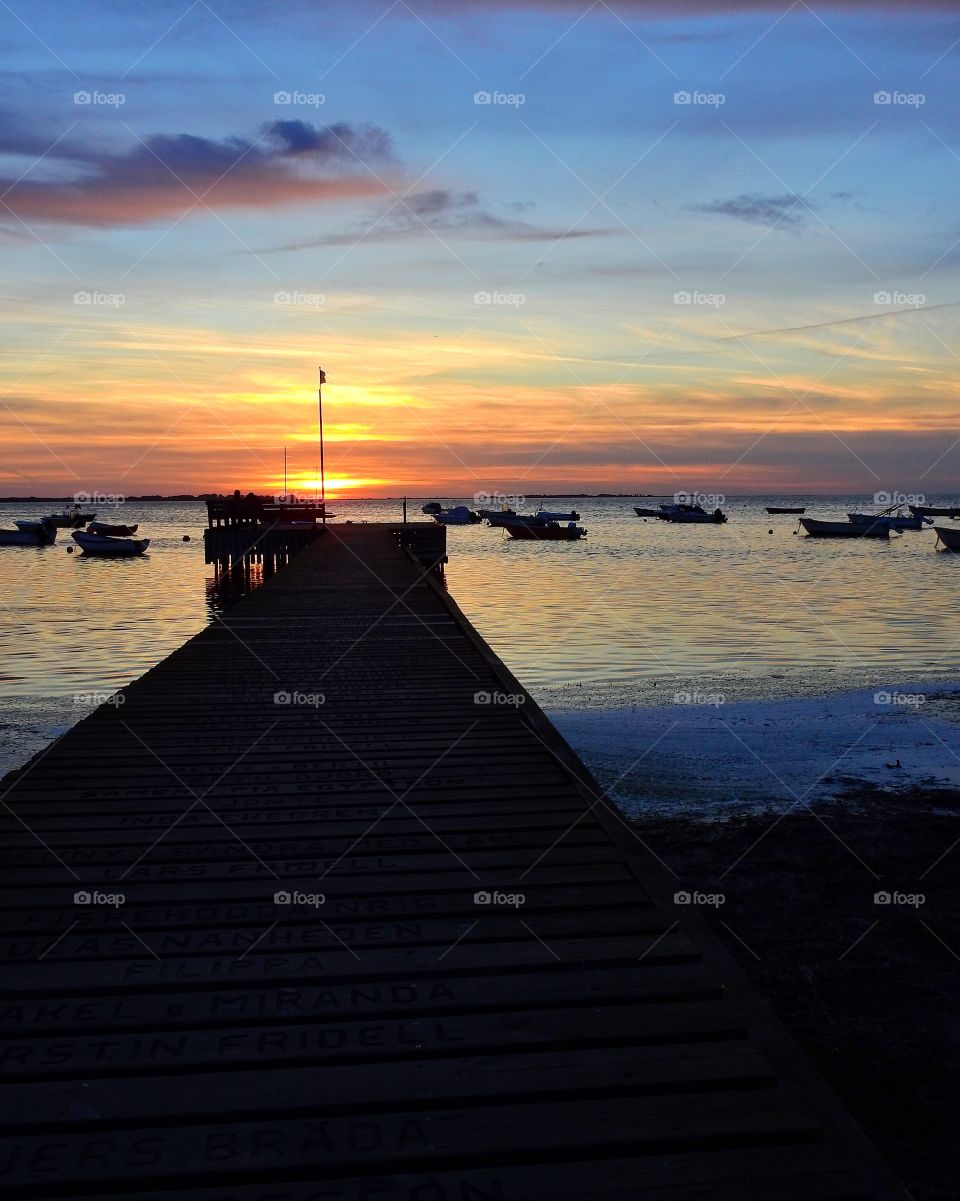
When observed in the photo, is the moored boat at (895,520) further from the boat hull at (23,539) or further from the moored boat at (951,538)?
the boat hull at (23,539)

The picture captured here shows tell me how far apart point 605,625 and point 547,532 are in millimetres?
58687

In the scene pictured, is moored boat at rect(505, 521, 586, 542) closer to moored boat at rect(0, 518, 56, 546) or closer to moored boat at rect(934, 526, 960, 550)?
moored boat at rect(934, 526, 960, 550)

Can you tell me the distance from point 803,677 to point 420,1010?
16424 millimetres

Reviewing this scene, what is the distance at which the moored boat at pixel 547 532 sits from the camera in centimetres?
8456

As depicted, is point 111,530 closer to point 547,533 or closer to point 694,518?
point 547,533

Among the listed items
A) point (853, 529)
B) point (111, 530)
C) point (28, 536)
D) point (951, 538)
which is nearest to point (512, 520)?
point (853, 529)

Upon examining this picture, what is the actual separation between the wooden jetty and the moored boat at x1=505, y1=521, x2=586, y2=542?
7788cm

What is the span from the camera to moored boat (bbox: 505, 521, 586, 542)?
84.6 m

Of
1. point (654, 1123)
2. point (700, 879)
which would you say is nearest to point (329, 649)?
point (700, 879)

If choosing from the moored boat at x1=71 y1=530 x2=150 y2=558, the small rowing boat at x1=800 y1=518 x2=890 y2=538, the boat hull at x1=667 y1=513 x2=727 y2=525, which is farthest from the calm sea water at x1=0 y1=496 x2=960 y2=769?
the boat hull at x1=667 y1=513 x2=727 y2=525

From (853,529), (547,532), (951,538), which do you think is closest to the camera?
(951,538)

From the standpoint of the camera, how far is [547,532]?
85062 millimetres

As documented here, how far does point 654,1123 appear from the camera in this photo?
3.03 metres

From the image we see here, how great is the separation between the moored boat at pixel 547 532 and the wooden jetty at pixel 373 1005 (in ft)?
255
